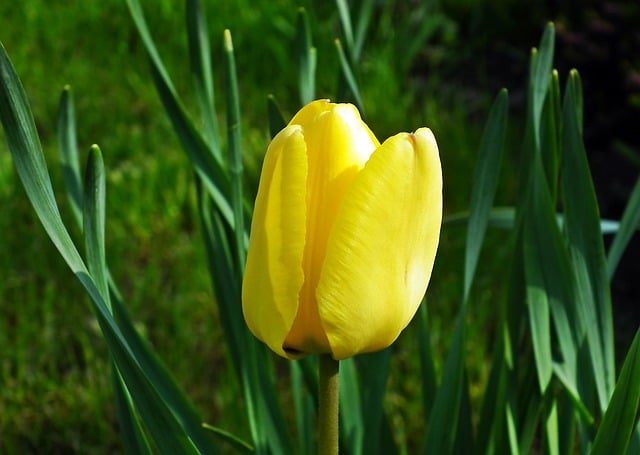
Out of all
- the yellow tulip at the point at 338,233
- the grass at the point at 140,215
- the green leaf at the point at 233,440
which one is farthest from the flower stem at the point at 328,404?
the grass at the point at 140,215

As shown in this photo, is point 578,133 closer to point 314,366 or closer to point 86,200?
point 314,366

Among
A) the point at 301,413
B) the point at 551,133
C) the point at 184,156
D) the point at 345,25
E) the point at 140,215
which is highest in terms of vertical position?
the point at 345,25

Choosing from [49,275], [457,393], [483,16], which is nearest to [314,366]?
[457,393]

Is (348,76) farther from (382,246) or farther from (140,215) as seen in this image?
(140,215)

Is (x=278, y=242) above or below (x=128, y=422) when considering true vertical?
above

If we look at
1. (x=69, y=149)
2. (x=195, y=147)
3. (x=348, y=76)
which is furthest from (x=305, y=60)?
(x=69, y=149)

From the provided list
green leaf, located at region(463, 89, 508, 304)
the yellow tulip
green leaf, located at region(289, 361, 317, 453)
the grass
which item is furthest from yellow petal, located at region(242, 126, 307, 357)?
the grass

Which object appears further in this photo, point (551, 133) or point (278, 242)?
point (551, 133)
